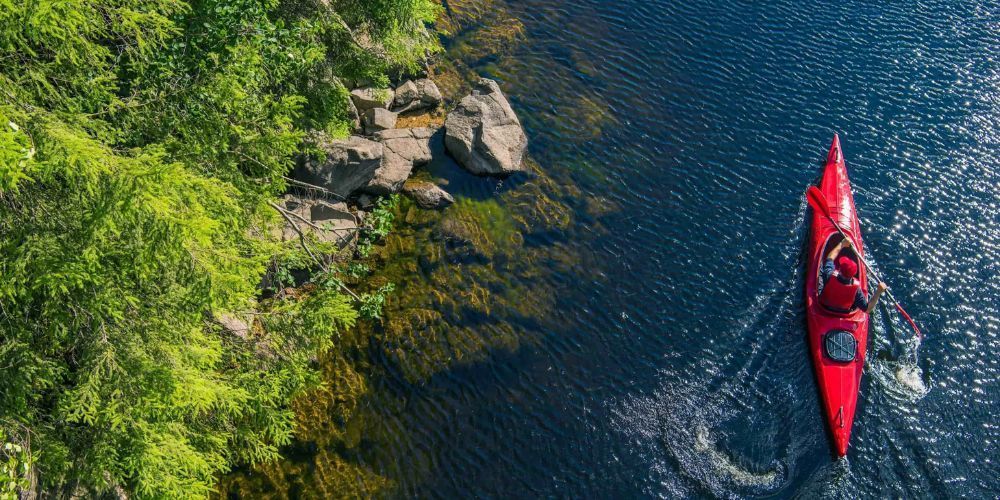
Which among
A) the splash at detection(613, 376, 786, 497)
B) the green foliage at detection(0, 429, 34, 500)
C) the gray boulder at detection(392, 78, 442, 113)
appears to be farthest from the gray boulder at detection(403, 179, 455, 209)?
the green foliage at detection(0, 429, 34, 500)

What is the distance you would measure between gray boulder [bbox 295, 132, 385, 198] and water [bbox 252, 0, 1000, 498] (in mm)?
2579

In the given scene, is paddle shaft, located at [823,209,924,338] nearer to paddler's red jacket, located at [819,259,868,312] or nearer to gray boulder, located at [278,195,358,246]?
paddler's red jacket, located at [819,259,868,312]

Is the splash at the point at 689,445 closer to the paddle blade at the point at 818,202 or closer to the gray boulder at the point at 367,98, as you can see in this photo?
the paddle blade at the point at 818,202

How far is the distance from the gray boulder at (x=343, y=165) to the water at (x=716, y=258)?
8.46 ft

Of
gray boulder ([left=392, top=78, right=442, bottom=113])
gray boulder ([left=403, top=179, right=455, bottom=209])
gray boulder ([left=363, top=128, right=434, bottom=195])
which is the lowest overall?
gray boulder ([left=403, top=179, right=455, bottom=209])

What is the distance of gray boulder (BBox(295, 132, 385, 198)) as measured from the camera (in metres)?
17.3

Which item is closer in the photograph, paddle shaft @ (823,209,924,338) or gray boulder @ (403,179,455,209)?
paddle shaft @ (823,209,924,338)

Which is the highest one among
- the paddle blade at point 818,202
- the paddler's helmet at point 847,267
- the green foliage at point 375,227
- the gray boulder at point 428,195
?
the paddle blade at point 818,202

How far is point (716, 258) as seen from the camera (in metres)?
19.3

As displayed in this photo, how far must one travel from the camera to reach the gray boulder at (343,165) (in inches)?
683

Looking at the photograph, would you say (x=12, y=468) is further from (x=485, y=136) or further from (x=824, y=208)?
(x=824, y=208)

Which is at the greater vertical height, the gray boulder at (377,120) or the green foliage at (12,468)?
the green foliage at (12,468)

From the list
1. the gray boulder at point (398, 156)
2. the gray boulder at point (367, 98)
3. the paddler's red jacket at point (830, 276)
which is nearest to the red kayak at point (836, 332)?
the paddler's red jacket at point (830, 276)

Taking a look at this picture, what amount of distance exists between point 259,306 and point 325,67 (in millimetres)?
5678
